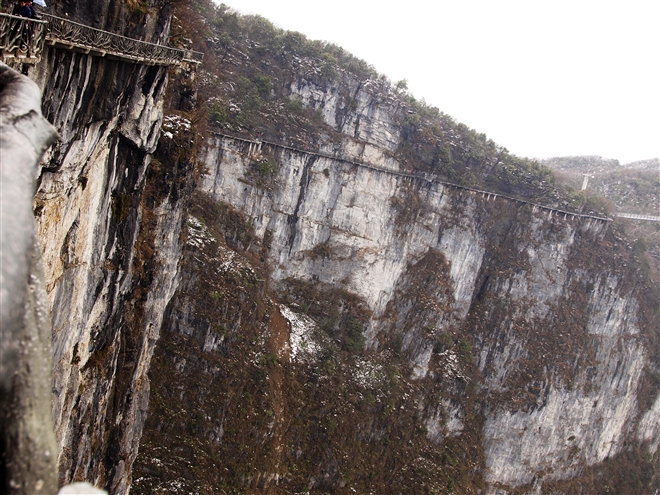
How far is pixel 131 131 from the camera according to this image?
39.7 feet

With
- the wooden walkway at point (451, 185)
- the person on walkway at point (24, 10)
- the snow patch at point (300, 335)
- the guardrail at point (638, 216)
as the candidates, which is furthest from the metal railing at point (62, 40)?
the guardrail at point (638, 216)

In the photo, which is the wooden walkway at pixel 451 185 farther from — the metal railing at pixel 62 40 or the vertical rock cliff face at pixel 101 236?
the metal railing at pixel 62 40

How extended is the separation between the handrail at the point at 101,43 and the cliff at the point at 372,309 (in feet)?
21.4

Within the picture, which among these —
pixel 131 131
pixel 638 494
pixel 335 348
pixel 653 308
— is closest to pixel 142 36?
pixel 131 131

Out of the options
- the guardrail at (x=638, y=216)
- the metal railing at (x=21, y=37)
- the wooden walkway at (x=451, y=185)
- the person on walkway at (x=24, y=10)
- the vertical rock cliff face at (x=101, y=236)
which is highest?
the guardrail at (x=638, y=216)

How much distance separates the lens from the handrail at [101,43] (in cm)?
780

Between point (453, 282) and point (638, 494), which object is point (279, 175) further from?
point (638, 494)

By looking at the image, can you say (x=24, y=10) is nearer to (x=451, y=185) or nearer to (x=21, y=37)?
(x=21, y=37)

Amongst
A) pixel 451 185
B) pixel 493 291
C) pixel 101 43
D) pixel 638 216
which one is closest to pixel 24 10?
pixel 101 43

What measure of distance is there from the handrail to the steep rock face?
20.0 metres

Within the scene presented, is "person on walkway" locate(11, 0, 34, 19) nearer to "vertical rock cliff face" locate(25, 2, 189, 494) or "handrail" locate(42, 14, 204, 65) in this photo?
"handrail" locate(42, 14, 204, 65)

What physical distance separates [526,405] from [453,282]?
11.4 meters

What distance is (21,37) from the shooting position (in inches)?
258

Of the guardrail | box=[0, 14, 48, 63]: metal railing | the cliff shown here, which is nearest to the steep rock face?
the cliff
